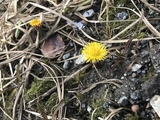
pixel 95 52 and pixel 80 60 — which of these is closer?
pixel 95 52

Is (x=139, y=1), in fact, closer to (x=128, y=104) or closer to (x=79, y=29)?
(x=79, y=29)

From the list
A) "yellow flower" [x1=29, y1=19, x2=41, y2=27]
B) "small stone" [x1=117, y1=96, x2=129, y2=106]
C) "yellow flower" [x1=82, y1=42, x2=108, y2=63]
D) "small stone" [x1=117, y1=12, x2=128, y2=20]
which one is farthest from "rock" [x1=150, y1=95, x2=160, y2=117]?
"yellow flower" [x1=29, y1=19, x2=41, y2=27]

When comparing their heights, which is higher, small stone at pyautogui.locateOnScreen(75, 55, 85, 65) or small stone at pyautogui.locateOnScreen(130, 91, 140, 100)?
small stone at pyautogui.locateOnScreen(75, 55, 85, 65)

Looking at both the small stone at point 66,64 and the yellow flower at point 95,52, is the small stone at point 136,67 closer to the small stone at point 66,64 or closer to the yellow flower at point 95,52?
the yellow flower at point 95,52

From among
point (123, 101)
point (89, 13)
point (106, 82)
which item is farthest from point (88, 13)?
point (123, 101)

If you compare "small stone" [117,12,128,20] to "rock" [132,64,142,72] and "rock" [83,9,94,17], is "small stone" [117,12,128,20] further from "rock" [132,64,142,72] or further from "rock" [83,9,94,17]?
"rock" [132,64,142,72]

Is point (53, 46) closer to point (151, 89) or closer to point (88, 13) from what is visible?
point (88, 13)
